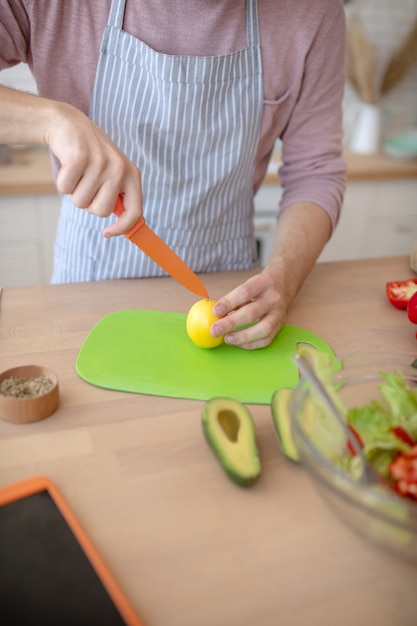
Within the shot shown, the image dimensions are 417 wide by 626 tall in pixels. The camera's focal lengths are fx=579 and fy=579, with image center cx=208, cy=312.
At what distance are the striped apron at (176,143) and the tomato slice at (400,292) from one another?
0.38 m

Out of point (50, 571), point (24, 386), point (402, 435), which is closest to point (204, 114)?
point (24, 386)

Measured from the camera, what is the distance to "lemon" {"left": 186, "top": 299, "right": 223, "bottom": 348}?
87cm

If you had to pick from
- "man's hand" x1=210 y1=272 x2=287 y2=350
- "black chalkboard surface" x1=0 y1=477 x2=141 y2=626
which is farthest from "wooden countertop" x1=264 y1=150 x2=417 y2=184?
"black chalkboard surface" x1=0 y1=477 x2=141 y2=626

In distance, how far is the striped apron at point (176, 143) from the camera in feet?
3.50

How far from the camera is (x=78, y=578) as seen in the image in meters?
0.51

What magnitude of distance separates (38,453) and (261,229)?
5.29ft

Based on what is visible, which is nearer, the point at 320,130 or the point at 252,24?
the point at 252,24

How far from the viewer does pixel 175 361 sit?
0.87 metres

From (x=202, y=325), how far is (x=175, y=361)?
0.07 m

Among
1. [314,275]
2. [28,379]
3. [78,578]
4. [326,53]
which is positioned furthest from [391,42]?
[78,578]

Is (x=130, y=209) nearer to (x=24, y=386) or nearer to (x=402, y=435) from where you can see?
(x=24, y=386)

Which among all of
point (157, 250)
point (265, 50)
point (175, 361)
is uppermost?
point (265, 50)

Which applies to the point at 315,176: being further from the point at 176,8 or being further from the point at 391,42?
the point at 391,42

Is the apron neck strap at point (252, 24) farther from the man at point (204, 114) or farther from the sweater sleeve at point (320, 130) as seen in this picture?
the sweater sleeve at point (320, 130)
